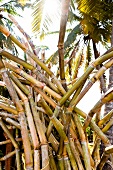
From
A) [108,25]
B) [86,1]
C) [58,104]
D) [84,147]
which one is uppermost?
[108,25]

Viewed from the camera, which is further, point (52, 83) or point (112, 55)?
point (52, 83)

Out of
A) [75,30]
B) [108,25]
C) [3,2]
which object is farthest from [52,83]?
[3,2]

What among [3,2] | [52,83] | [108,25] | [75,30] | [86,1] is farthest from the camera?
[3,2]

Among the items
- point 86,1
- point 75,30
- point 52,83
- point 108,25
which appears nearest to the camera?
point 52,83

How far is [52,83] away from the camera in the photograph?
3.33ft

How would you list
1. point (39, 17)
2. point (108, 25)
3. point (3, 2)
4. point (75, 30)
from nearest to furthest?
point (39, 17), point (108, 25), point (75, 30), point (3, 2)

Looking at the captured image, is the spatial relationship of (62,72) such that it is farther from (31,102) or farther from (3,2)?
(3,2)

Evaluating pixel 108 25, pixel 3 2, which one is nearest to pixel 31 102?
pixel 108 25

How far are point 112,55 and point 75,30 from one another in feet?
18.6

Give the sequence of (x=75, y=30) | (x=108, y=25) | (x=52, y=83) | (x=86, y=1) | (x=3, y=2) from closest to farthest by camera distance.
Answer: (x=52, y=83), (x=86, y=1), (x=108, y=25), (x=75, y=30), (x=3, y=2)

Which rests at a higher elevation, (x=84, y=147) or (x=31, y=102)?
(x=31, y=102)

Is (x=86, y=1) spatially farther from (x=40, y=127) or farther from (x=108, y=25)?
(x=40, y=127)

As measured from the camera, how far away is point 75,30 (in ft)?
→ 21.1

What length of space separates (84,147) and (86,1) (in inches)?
116
